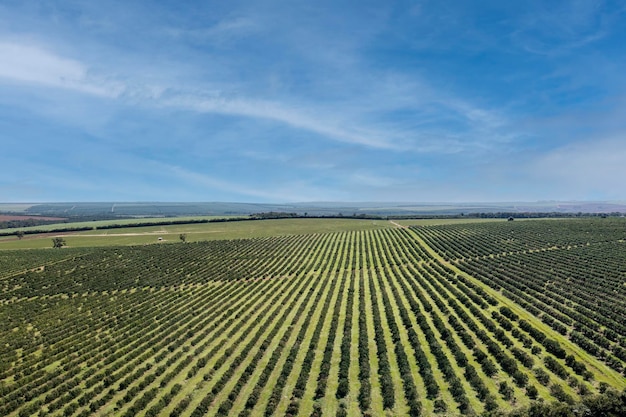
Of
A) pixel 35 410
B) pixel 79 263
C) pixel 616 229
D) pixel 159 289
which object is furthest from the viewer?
pixel 616 229

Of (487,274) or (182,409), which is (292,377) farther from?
(487,274)

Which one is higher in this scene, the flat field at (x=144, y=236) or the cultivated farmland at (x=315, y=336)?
the flat field at (x=144, y=236)

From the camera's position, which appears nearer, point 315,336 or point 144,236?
point 315,336

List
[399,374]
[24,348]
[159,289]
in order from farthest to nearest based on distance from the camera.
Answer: [159,289] → [24,348] → [399,374]

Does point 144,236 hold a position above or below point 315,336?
above

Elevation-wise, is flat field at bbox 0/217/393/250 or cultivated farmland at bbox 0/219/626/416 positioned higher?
flat field at bbox 0/217/393/250

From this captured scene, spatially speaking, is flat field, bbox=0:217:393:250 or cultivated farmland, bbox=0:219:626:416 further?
flat field, bbox=0:217:393:250

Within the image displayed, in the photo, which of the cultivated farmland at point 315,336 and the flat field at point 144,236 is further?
the flat field at point 144,236

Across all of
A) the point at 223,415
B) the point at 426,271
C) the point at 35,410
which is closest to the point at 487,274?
the point at 426,271
